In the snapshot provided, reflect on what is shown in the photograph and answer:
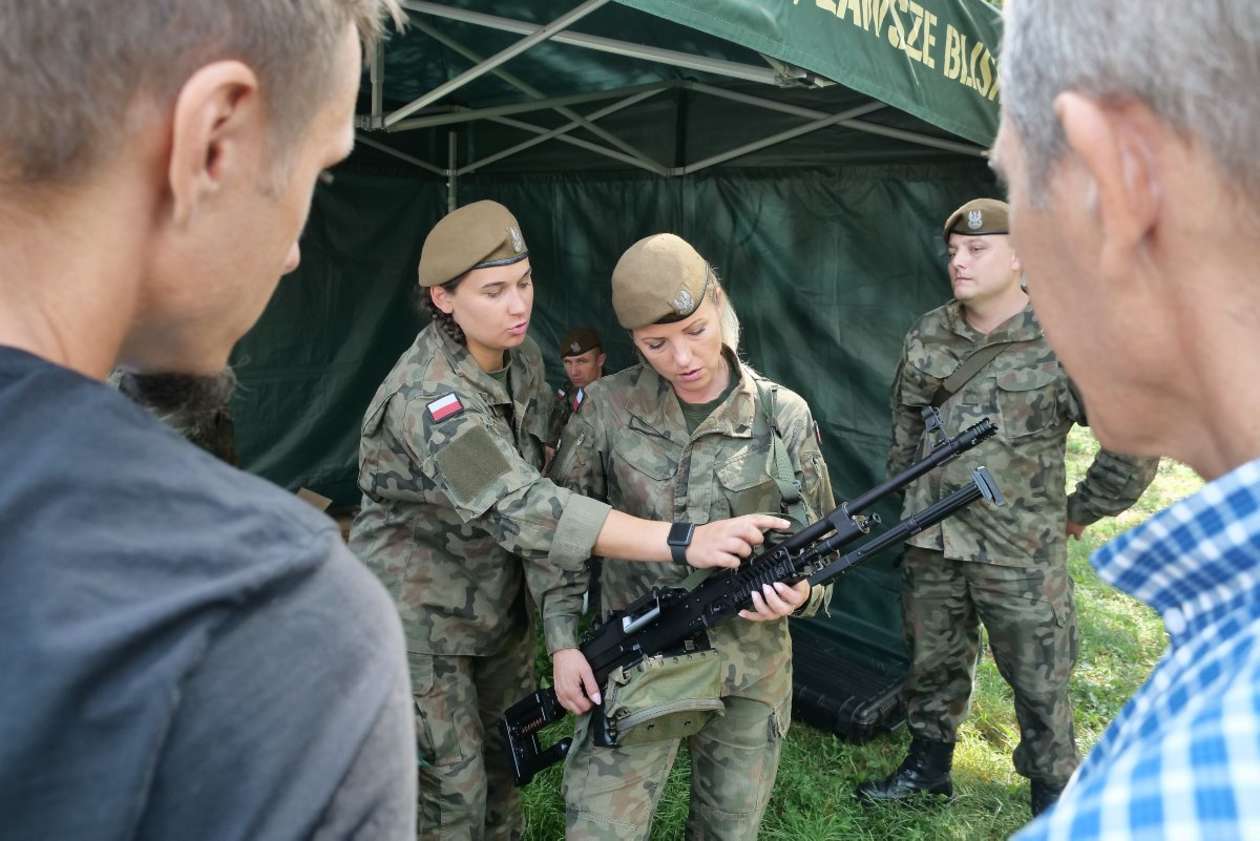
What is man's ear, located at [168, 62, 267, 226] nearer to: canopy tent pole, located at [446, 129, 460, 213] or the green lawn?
the green lawn

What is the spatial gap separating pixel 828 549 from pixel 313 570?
1.91 m

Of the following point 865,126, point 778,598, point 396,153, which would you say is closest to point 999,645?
point 778,598

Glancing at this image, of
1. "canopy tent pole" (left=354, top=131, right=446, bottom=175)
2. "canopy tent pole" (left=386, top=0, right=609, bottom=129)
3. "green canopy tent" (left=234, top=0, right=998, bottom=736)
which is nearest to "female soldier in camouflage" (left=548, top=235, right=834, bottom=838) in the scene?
"green canopy tent" (left=234, top=0, right=998, bottom=736)

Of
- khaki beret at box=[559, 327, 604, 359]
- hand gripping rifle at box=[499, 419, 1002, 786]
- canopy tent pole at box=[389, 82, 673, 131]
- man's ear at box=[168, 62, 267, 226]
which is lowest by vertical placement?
hand gripping rifle at box=[499, 419, 1002, 786]

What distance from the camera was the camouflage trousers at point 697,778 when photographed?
2.34 meters

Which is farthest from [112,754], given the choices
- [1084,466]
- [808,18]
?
[1084,466]

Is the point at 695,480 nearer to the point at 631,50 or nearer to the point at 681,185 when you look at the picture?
the point at 631,50

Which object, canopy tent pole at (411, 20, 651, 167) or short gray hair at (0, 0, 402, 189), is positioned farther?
canopy tent pole at (411, 20, 651, 167)

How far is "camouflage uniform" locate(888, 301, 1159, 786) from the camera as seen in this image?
131 inches

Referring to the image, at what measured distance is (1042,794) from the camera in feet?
11.1

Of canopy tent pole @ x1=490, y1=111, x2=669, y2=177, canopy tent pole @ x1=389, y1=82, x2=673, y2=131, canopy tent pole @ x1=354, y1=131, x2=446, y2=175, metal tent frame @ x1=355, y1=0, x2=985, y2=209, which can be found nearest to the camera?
metal tent frame @ x1=355, y1=0, x2=985, y2=209

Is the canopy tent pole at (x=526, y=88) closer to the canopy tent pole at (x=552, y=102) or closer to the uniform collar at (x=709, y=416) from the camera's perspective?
the canopy tent pole at (x=552, y=102)

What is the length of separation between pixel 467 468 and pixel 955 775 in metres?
2.72

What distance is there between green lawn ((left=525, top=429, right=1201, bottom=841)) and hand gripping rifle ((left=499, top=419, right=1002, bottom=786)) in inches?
42.0
